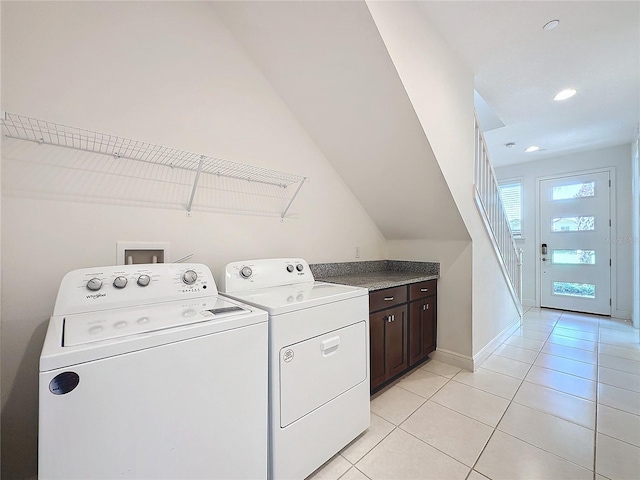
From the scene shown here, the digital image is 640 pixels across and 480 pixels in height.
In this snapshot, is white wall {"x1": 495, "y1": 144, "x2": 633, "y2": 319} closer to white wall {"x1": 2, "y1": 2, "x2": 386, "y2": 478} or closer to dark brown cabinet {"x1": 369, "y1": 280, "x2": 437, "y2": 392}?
dark brown cabinet {"x1": 369, "y1": 280, "x2": 437, "y2": 392}

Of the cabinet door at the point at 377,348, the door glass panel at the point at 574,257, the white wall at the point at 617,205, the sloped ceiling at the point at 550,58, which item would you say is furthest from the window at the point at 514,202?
the cabinet door at the point at 377,348

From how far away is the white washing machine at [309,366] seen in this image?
1196 millimetres

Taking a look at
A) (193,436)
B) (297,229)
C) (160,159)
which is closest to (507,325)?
(297,229)

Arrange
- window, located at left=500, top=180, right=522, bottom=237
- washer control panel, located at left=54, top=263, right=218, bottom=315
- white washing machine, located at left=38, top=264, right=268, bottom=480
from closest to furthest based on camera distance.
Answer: white washing machine, located at left=38, top=264, right=268, bottom=480
washer control panel, located at left=54, top=263, right=218, bottom=315
window, located at left=500, top=180, right=522, bottom=237

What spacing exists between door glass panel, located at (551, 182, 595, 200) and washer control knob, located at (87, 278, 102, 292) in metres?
5.89

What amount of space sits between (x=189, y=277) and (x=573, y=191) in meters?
5.59

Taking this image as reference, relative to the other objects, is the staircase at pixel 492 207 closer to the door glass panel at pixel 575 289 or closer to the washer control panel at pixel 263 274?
the door glass panel at pixel 575 289

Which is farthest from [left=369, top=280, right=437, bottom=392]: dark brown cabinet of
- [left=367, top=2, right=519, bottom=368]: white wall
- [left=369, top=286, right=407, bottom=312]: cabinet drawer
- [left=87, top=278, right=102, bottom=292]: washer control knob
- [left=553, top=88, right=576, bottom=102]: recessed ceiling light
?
[left=553, top=88, right=576, bottom=102]: recessed ceiling light

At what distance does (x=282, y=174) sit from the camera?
2.01 meters

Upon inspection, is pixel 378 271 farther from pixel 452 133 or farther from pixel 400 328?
pixel 452 133

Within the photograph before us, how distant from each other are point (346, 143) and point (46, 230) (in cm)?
186

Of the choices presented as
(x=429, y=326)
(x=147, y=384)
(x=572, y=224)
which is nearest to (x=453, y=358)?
(x=429, y=326)

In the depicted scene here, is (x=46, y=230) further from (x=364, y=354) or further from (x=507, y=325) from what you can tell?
(x=507, y=325)

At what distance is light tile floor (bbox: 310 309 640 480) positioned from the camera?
54.2 inches
